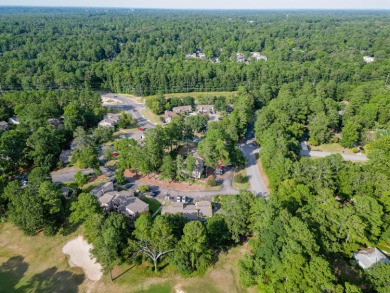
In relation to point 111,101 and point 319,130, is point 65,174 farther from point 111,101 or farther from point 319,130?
point 319,130

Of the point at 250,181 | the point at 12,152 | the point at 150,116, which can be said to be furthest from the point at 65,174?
the point at 250,181

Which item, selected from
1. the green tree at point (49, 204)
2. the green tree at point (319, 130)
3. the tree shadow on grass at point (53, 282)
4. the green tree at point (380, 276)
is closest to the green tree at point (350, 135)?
the green tree at point (319, 130)

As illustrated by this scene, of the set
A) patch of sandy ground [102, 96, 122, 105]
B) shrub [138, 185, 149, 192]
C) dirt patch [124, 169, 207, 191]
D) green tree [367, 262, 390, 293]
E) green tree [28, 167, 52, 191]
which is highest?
green tree [28, 167, 52, 191]

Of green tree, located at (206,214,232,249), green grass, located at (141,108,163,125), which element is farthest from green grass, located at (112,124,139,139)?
green tree, located at (206,214,232,249)

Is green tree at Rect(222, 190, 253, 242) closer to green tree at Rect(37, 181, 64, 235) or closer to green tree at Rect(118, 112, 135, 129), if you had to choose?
green tree at Rect(37, 181, 64, 235)

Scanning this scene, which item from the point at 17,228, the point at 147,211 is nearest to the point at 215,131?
the point at 147,211

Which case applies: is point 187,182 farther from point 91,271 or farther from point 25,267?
point 25,267
